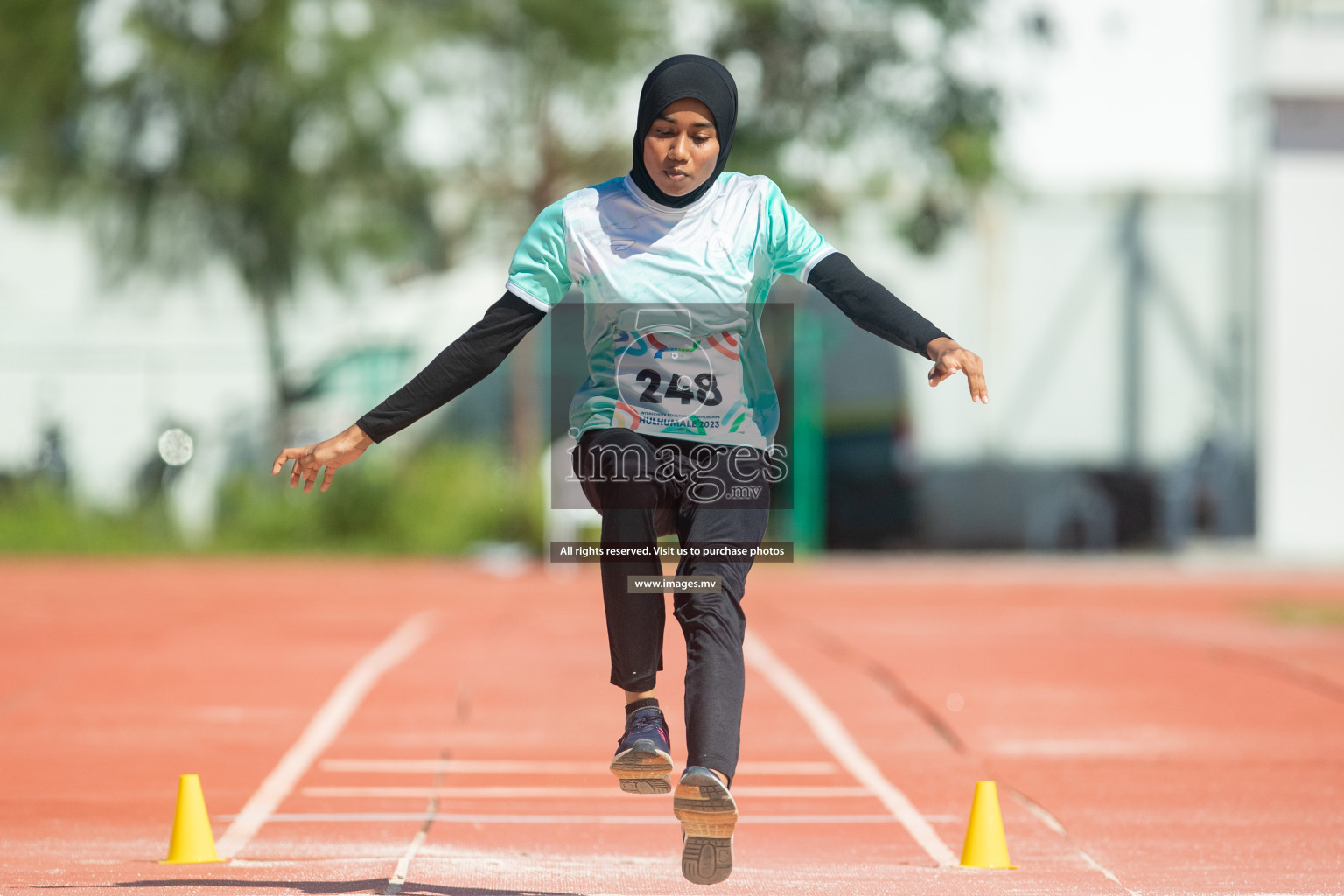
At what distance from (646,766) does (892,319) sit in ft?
4.45

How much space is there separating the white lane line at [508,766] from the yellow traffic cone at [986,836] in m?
2.26

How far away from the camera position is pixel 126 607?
52.0 feet

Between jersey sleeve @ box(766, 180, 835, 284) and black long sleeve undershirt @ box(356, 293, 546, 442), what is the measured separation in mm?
681

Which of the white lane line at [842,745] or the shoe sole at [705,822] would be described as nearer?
the shoe sole at [705,822]

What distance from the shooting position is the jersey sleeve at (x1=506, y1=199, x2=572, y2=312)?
487 cm

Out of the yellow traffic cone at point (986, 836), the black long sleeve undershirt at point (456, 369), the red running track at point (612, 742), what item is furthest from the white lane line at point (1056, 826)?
the black long sleeve undershirt at point (456, 369)

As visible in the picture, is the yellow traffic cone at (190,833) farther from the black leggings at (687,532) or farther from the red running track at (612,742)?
the black leggings at (687,532)

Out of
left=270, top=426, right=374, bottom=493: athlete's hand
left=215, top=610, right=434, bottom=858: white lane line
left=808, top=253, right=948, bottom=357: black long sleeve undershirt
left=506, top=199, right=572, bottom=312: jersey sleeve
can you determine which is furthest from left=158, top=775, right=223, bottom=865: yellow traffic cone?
left=808, top=253, right=948, bottom=357: black long sleeve undershirt

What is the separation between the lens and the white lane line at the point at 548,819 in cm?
681

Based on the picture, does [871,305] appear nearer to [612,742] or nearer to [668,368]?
[668,368]

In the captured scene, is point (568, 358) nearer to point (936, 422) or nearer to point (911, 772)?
point (936, 422)

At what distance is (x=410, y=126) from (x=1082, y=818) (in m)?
16.2

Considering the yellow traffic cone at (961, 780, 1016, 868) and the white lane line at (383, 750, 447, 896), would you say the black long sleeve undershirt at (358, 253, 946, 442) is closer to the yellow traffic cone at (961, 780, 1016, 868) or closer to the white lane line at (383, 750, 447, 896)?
the white lane line at (383, 750, 447, 896)

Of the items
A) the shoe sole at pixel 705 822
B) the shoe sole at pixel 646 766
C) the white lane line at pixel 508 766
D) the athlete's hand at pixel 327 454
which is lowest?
the white lane line at pixel 508 766
